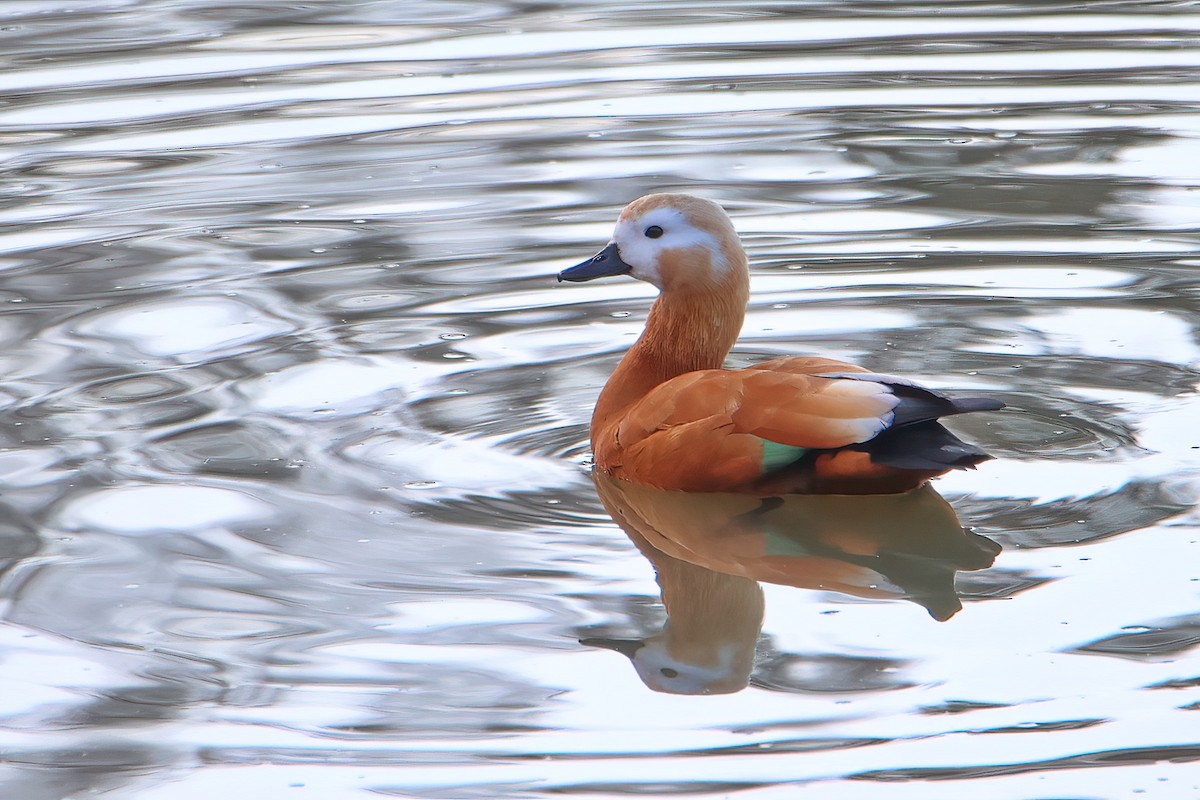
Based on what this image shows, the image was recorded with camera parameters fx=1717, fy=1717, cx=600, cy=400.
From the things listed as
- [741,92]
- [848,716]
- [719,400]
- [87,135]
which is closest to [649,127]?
[741,92]

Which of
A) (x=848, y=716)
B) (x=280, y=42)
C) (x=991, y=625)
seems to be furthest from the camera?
(x=280, y=42)

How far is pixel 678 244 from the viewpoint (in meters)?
5.55

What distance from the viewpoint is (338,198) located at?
348 inches

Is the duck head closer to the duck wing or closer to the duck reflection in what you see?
the duck wing

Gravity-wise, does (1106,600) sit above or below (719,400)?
below

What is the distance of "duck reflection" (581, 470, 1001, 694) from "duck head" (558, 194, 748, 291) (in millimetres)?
711

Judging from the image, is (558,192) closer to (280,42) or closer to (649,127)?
(649,127)

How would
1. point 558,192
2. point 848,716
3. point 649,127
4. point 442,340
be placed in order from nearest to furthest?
point 848,716, point 442,340, point 558,192, point 649,127

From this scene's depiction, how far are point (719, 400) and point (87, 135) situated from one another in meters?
6.41

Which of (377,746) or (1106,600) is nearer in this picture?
(377,746)

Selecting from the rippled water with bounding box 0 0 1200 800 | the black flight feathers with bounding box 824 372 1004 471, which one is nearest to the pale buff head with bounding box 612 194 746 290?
the rippled water with bounding box 0 0 1200 800

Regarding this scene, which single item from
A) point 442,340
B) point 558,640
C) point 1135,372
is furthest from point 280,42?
point 558,640

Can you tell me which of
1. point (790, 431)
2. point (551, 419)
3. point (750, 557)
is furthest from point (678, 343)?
point (750, 557)

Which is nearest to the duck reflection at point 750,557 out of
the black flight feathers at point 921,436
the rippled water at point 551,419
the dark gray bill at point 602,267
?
the rippled water at point 551,419
